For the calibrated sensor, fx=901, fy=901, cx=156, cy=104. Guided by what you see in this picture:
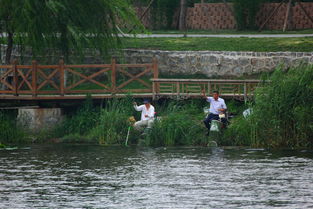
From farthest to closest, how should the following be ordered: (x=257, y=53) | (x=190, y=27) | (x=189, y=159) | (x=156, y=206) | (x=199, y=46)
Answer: (x=190, y=27) → (x=199, y=46) → (x=257, y=53) → (x=189, y=159) → (x=156, y=206)

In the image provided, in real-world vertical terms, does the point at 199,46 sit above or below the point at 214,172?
above

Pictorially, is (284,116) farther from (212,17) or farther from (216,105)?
(212,17)

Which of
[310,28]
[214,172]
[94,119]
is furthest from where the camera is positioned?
[310,28]

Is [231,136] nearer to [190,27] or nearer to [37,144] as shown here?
[37,144]

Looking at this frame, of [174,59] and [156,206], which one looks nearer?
[156,206]

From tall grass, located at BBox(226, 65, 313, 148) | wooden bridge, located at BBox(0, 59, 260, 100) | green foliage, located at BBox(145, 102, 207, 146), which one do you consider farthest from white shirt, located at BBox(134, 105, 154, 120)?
tall grass, located at BBox(226, 65, 313, 148)

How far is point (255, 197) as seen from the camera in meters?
15.7

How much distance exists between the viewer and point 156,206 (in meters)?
15.1

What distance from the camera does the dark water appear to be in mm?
15500

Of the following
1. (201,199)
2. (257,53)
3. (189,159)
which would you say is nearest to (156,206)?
(201,199)

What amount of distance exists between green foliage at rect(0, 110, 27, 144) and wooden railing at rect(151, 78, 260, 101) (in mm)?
3866

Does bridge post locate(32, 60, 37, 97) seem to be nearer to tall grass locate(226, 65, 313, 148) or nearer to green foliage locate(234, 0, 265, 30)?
tall grass locate(226, 65, 313, 148)

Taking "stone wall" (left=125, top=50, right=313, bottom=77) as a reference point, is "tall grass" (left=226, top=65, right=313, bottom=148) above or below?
below

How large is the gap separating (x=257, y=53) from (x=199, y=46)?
2.72 m
